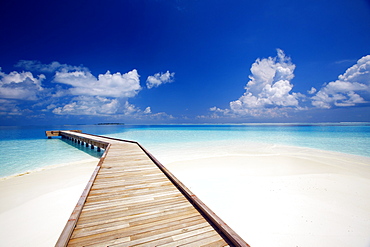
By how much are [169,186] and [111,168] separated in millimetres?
2726

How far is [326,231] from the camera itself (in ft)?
12.3

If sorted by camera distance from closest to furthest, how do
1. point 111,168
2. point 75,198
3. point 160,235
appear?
point 160,235 < point 75,198 < point 111,168

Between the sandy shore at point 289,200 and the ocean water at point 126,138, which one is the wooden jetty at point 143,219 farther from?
the ocean water at point 126,138

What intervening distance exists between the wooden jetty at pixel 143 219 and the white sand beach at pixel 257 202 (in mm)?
1405

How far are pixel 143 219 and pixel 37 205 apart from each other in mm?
4545

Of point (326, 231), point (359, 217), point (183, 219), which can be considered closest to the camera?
point (183, 219)

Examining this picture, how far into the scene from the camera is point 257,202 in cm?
509

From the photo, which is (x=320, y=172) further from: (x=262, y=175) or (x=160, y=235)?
(x=160, y=235)

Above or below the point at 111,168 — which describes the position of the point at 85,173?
below

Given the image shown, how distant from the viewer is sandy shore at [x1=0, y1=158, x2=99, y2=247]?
3.76 m

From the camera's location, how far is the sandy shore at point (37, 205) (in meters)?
3.76

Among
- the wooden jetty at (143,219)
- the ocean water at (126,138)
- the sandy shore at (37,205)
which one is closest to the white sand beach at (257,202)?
the sandy shore at (37,205)

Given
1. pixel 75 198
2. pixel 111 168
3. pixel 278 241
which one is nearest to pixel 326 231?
pixel 278 241

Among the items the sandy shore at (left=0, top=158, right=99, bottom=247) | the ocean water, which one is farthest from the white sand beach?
the ocean water
